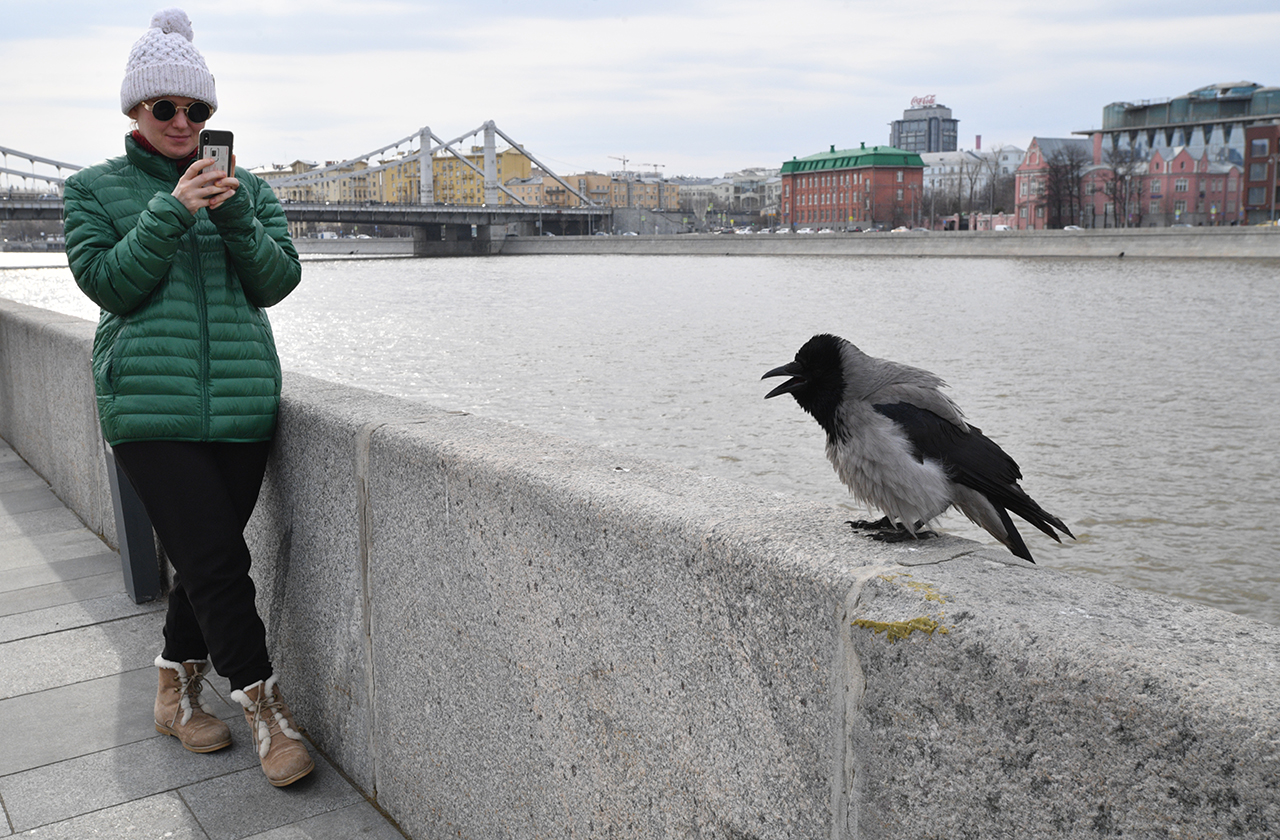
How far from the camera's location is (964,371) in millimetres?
14516

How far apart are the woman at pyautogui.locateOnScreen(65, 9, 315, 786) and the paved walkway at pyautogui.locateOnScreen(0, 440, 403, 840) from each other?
0.10 meters

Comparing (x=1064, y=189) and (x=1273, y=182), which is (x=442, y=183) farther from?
(x=1273, y=182)

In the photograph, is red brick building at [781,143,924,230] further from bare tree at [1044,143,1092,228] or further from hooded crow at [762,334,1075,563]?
hooded crow at [762,334,1075,563]

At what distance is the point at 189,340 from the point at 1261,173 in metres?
79.2

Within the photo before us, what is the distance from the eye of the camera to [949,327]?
19.8 meters

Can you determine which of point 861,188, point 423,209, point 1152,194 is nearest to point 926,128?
point 861,188

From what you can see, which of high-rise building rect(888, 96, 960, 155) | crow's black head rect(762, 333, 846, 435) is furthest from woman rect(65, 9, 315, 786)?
high-rise building rect(888, 96, 960, 155)

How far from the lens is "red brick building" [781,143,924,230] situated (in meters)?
93.8

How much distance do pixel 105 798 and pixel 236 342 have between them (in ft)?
2.68

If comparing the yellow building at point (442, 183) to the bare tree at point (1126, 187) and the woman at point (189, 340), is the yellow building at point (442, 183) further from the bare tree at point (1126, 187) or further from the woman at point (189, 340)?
the woman at point (189, 340)

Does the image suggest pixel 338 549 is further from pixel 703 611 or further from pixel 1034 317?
pixel 1034 317

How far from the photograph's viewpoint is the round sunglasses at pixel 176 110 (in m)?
1.98

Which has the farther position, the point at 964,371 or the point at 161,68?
the point at 964,371

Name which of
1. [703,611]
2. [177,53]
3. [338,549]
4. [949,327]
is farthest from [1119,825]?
[949,327]
